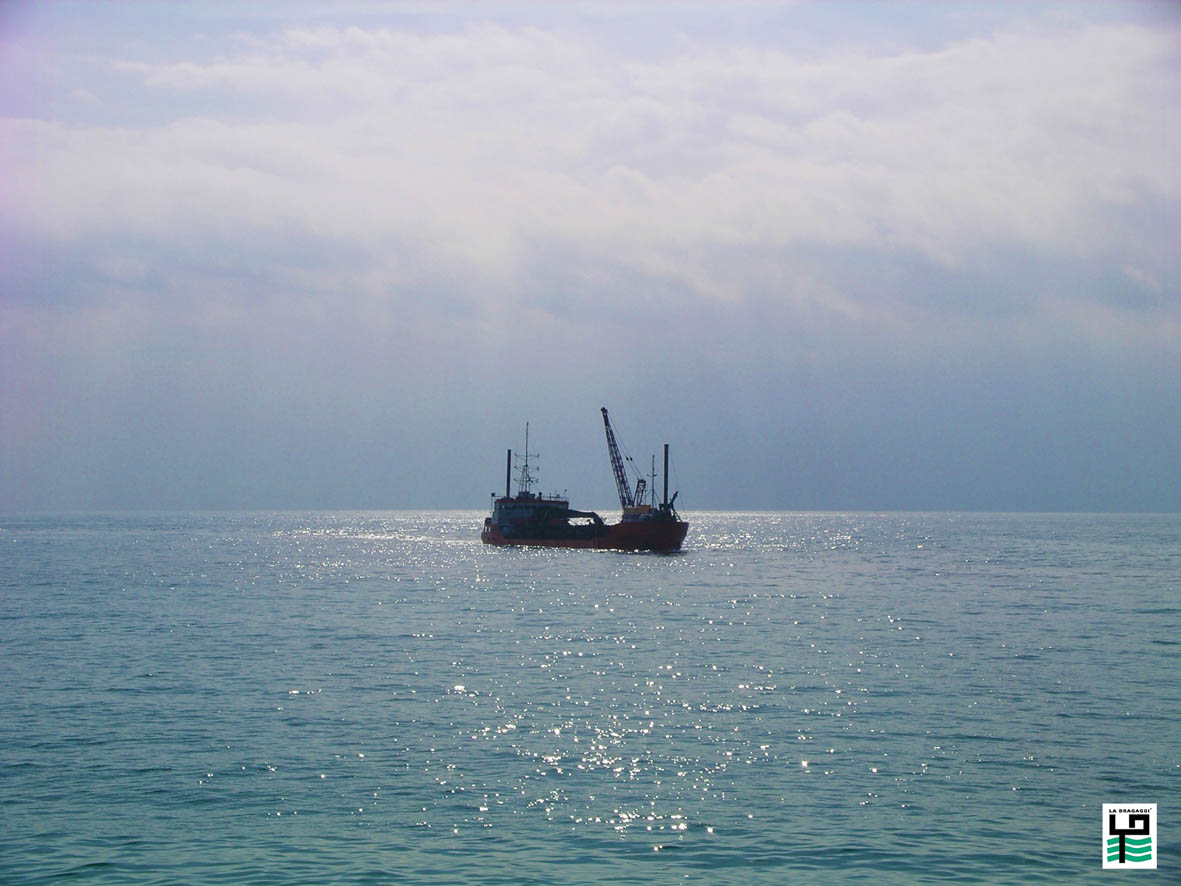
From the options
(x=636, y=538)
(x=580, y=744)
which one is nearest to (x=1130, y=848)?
(x=580, y=744)

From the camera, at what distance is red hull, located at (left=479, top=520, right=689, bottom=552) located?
480 feet

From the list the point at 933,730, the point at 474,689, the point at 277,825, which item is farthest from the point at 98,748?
the point at 933,730

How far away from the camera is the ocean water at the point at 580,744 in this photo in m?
22.4

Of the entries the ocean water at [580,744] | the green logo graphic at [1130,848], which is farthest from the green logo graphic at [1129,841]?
the ocean water at [580,744]

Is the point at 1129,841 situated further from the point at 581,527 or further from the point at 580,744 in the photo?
the point at 581,527

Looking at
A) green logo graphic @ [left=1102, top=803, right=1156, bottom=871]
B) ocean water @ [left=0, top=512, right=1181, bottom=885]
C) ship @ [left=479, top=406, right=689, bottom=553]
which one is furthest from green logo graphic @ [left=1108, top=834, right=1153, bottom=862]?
ship @ [left=479, top=406, right=689, bottom=553]

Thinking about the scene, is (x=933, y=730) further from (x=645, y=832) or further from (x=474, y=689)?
(x=474, y=689)

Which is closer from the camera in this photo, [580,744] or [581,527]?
[580,744]

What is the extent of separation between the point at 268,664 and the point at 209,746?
55.3ft

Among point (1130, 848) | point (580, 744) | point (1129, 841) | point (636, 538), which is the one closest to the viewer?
point (1130, 848)

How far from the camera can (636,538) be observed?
485ft

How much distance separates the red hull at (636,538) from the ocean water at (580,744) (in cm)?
7401

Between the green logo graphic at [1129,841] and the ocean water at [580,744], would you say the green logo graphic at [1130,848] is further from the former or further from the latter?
the ocean water at [580,744]

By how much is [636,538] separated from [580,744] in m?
117
